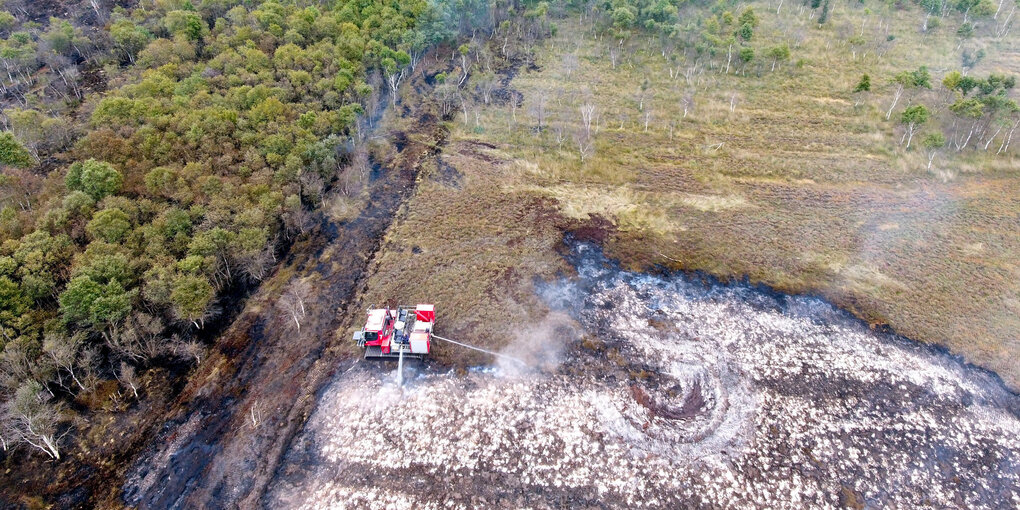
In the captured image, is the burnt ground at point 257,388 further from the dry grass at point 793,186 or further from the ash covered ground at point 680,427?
the dry grass at point 793,186

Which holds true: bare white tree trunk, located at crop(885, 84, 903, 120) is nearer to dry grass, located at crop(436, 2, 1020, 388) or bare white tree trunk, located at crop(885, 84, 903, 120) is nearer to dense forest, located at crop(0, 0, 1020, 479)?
dense forest, located at crop(0, 0, 1020, 479)

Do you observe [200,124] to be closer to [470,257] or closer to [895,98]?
[470,257]

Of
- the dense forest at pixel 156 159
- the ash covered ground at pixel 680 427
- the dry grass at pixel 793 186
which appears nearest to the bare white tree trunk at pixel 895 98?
the dry grass at pixel 793 186

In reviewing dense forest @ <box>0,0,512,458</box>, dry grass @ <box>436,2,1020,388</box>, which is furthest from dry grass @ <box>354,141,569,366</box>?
dense forest @ <box>0,0,512,458</box>

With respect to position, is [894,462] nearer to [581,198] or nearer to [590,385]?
[590,385]

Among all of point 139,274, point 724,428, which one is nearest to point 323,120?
point 139,274
